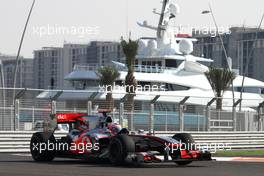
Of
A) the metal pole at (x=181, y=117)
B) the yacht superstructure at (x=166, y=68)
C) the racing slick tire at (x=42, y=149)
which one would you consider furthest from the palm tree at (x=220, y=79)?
the racing slick tire at (x=42, y=149)

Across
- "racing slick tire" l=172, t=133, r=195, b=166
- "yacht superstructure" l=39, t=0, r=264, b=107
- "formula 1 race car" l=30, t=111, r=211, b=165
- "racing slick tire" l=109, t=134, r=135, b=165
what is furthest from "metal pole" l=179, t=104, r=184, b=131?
"yacht superstructure" l=39, t=0, r=264, b=107

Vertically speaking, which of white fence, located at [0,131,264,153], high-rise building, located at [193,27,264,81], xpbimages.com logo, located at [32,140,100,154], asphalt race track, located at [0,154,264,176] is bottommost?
white fence, located at [0,131,264,153]

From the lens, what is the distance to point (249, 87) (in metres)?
78.6

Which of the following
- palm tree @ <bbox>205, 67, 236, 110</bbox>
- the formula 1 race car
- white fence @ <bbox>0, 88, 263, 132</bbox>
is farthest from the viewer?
palm tree @ <bbox>205, 67, 236, 110</bbox>

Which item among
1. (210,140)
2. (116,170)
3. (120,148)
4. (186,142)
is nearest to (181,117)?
(210,140)

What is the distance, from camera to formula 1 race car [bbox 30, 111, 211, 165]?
1659cm

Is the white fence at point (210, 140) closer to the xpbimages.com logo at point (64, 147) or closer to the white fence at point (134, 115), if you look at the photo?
the white fence at point (134, 115)

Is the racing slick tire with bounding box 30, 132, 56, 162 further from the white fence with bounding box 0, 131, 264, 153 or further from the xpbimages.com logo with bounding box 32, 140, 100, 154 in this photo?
the white fence with bounding box 0, 131, 264, 153

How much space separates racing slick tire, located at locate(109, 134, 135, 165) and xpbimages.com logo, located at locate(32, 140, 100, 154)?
0.69 m

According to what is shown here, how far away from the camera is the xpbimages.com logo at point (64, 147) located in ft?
58.1

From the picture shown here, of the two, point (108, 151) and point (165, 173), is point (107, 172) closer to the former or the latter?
point (165, 173)

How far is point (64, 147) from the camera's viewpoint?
18.2 metres

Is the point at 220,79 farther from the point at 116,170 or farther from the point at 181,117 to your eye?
the point at 116,170

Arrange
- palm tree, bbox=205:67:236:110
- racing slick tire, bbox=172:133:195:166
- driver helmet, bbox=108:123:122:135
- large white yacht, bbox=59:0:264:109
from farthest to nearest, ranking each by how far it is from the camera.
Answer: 1. large white yacht, bbox=59:0:264:109
2. palm tree, bbox=205:67:236:110
3. driver helmet, bbox=108:123:122:135
4. racing slick tire, bbox=172:133:195:166
